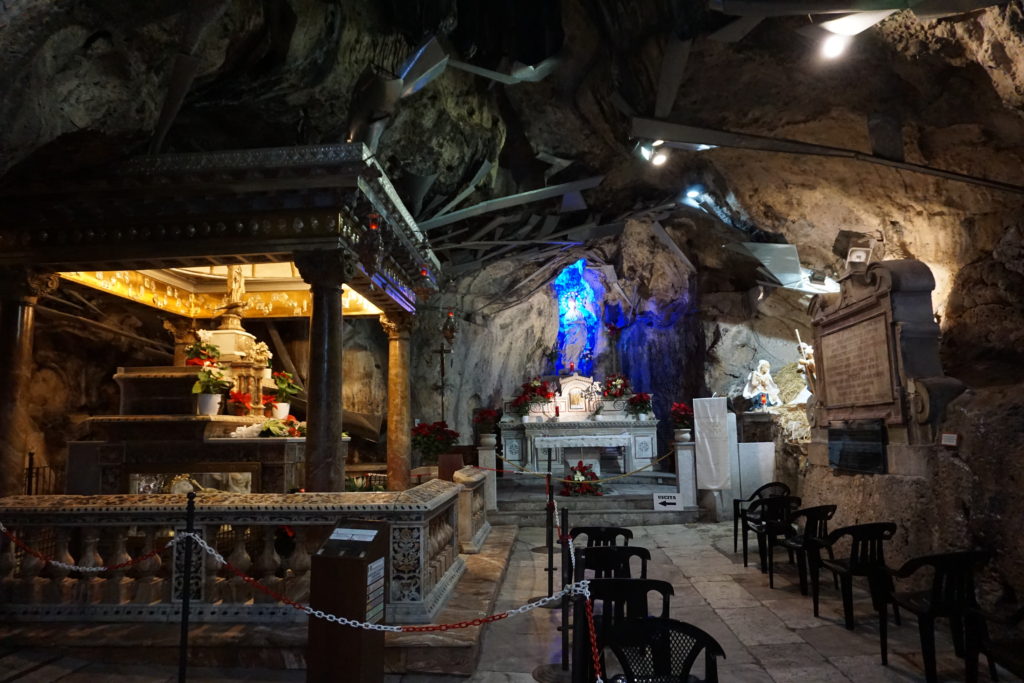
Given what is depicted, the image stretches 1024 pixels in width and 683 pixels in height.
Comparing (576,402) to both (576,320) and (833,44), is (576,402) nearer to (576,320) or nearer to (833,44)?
(576,320)

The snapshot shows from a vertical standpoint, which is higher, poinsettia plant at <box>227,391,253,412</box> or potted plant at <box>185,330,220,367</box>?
potted plant at <box>185,330,220,367</box>

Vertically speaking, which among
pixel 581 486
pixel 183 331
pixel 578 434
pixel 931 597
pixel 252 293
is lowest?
pixel 581 486

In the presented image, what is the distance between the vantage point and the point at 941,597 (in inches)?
145

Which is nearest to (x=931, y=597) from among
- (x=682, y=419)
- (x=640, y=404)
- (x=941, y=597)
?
(x=941, y=597)

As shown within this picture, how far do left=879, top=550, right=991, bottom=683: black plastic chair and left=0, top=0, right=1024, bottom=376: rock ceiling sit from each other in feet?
14.0

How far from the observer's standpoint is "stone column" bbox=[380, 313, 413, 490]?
8.99 metres

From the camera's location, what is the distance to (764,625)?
15.8 ft

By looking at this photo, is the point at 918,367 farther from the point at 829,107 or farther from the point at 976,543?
the point at 829,107

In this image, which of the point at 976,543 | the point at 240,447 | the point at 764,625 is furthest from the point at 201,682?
the point at 976,543

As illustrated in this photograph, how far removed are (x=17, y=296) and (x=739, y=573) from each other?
8.56 meters

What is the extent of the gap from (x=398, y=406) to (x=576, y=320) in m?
11.1

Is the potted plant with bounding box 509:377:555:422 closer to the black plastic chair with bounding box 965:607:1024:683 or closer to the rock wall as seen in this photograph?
the rock wall

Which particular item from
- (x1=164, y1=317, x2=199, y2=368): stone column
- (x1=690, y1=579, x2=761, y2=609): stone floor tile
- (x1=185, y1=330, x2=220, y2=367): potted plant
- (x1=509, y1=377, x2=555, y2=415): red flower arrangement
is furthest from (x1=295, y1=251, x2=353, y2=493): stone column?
(x1=509, y1=377, x2=555, y2=415): red flower arrangement

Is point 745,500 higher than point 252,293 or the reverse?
the reverse
